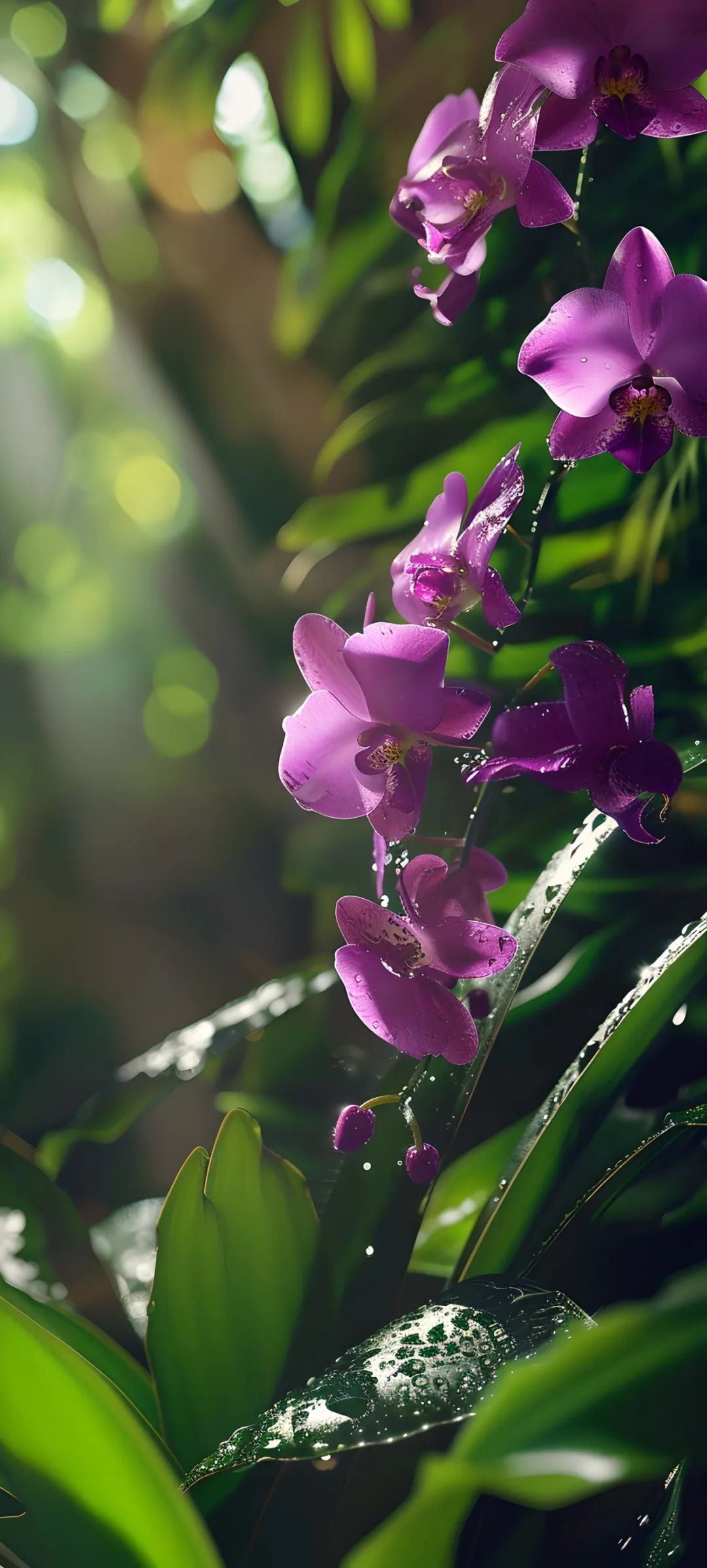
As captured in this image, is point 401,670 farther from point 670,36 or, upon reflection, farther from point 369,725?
point 670,36

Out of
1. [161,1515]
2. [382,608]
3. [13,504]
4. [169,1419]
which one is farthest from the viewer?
[13,504]

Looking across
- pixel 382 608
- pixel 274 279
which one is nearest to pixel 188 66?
pixel 274 279

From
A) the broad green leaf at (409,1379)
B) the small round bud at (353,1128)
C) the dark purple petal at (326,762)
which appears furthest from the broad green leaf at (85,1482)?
the dark purple petal at (326,762)

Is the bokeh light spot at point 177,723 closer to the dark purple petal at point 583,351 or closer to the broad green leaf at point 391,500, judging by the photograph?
the broad green leaf at point 391,500

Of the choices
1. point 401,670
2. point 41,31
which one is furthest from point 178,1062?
point 41,31

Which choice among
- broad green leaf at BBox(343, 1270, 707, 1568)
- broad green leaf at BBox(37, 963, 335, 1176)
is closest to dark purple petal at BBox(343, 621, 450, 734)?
broad green leaf at BBox(343, 1270, 707, 1568)

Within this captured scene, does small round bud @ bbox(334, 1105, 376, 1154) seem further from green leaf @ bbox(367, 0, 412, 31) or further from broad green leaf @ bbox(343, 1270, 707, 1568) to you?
green leaf @ bbox(367, 0, 412, 31)

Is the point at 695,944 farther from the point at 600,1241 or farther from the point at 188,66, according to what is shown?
the point at 188,66
